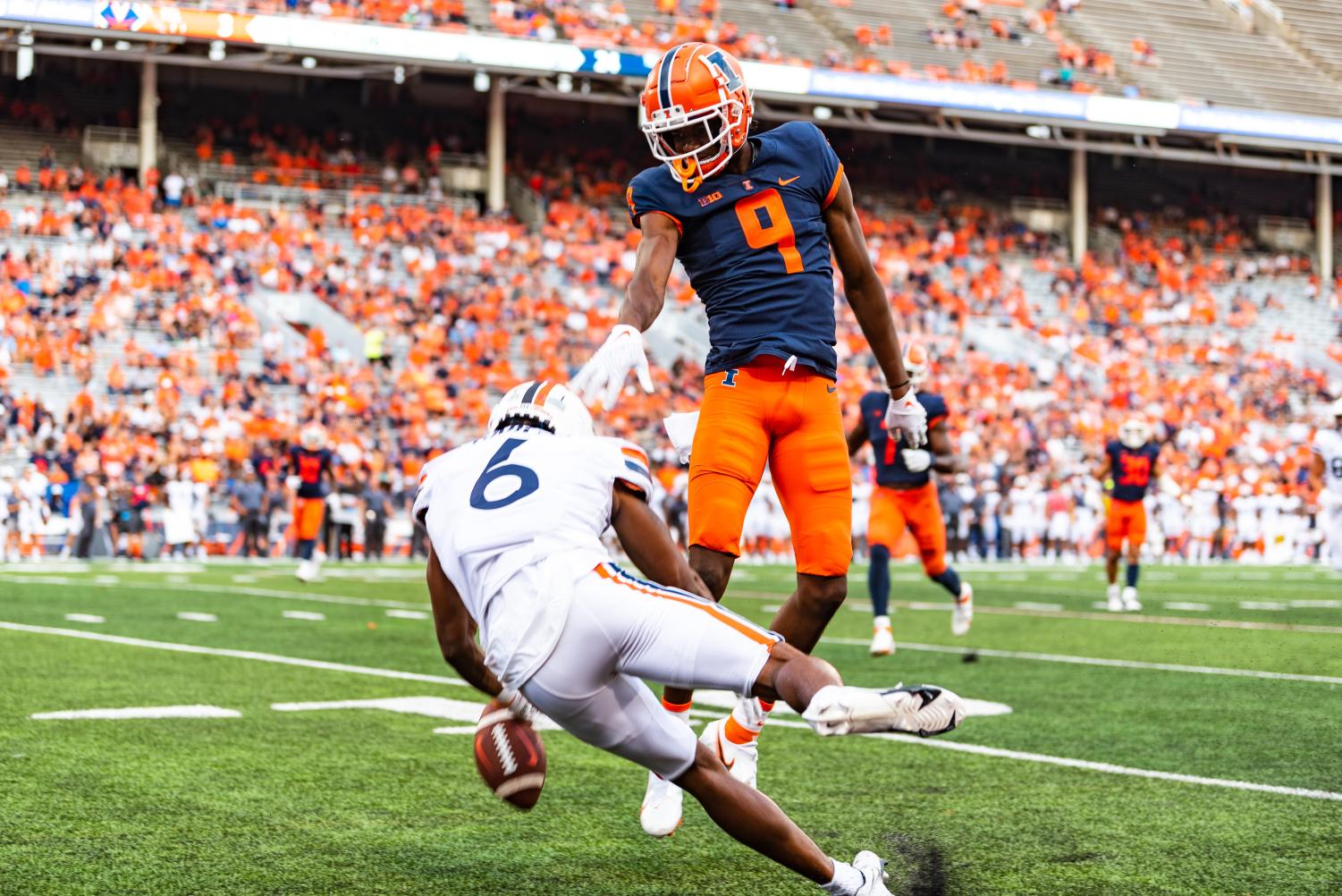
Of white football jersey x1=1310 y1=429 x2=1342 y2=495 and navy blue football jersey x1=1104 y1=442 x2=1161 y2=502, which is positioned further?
navy blue football jersey x1=1104 y1=442 x2=1161 y2=502

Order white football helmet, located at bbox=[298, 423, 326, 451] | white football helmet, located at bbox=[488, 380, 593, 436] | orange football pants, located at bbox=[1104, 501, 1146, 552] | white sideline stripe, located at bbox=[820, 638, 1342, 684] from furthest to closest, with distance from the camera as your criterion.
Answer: white football helmet, located at bbox=[298, 423, 326, 451] → orange football pants, located at bbox=[1104, 501, 1146, 552] → white sideline stripe, located at bbox=[820, 638, 1342, 684] → white football helmet, located at bbox=[488, 380, 593, 436]

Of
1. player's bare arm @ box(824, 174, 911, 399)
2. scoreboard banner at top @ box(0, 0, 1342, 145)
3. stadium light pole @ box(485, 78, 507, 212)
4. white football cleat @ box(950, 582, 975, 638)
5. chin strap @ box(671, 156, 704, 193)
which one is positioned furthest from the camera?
stadium light pole @ box(485, 78, 507, 212)

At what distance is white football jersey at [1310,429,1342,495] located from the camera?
1204cm

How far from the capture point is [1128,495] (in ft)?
48.1

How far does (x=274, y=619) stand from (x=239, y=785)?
23.4 feet

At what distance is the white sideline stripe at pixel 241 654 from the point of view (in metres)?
8.77

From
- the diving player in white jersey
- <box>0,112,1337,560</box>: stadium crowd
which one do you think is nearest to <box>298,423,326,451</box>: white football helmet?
<box>0,112,1337,560</box>: stadium crowd

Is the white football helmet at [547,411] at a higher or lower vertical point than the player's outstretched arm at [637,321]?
lower

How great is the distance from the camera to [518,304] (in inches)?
1120

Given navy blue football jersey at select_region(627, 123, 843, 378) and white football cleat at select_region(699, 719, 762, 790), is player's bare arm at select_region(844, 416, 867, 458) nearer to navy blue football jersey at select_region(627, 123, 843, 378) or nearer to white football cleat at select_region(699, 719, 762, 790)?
navy blue football jersey at select_region(627, 123, 843, 378)

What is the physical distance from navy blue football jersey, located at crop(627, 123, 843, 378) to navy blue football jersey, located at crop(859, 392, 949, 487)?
5.49 m

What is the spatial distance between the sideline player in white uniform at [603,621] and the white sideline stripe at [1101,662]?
594 cm

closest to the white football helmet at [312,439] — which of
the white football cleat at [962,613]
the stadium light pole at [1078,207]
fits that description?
the white football cleat at [962,613]

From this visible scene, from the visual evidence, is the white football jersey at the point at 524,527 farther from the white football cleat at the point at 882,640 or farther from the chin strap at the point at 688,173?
the white football cleat at the point at 882,640
